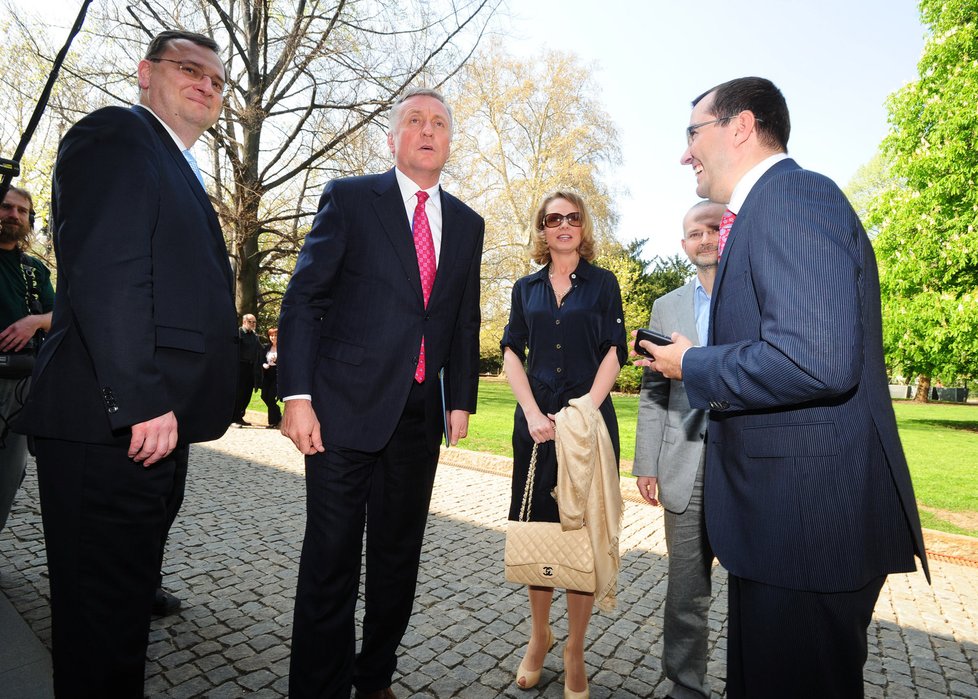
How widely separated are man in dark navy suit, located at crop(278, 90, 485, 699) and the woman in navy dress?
54 centimetres

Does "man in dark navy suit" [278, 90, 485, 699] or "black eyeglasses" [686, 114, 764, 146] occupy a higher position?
"black eyeglasses" [686, 114, 764, 146]

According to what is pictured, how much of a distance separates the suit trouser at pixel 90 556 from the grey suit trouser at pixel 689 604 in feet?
7.61

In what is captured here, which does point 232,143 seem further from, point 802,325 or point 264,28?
point 802,325

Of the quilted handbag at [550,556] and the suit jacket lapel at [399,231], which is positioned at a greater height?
the suit jacket lapel at [399,231]

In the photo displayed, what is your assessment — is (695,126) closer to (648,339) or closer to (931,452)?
(648,339)

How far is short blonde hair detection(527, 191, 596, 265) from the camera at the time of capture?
348cm

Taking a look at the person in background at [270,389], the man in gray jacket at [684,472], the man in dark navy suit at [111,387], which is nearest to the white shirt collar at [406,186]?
the man in dark navy suit at [111,387]

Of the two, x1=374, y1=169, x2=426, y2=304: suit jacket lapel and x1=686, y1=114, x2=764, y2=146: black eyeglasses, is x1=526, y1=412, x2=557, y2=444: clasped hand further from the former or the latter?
x1=686, y1=114, x2=764, y2=146: black eyeglasses

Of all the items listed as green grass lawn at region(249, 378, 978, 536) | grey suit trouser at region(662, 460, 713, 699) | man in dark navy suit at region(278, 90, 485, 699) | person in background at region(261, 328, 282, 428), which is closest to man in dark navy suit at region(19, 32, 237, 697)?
man in dark navy suit at region(278, 90, 485, 699)

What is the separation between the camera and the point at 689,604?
2789mm

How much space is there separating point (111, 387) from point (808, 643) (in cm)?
219

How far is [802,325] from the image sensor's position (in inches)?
57.5

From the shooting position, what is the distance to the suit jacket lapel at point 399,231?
2641mm

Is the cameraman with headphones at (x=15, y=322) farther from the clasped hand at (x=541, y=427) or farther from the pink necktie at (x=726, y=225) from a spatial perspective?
the pink necktie at (x=726, y=225)
